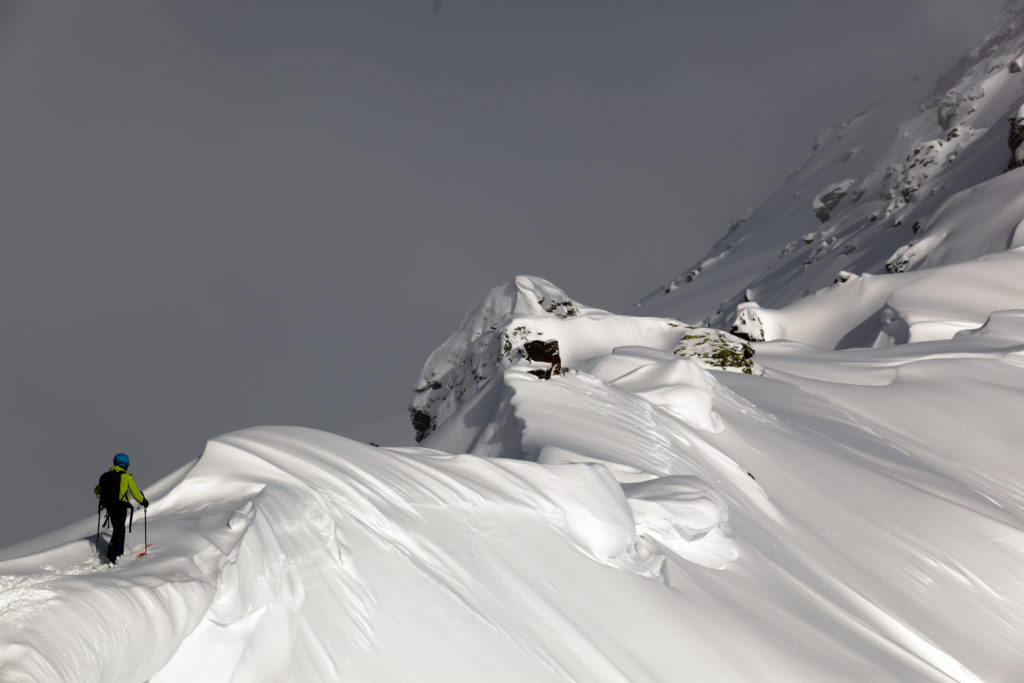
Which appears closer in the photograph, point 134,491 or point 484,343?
point 134,491

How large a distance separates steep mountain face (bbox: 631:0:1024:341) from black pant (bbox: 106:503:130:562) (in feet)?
80.2

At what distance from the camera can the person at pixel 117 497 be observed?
487 cm

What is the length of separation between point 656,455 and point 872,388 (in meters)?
7.79

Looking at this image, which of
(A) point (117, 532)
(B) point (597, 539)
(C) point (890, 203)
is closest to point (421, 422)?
(B) point (597, 539)

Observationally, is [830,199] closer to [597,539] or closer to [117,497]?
[597,539]

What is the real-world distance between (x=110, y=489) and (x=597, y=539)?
3.95 meters

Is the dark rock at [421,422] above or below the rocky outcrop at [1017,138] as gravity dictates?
below

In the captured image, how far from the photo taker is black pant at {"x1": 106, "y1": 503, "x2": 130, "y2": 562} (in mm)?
4848

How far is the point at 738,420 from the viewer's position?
43.0ft

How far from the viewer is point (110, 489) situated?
507 cm

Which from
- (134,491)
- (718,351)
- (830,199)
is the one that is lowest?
(718,351)

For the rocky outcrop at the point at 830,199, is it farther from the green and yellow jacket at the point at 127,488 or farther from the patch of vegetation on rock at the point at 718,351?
Result: the green and yellow jacket at the point at 127,488

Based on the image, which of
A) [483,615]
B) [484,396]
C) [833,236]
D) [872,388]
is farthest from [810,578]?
[833,236]

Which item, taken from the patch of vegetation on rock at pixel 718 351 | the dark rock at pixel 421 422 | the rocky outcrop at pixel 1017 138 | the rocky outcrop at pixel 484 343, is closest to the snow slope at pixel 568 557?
the patch of vegetation on rock at pixel 718 351
